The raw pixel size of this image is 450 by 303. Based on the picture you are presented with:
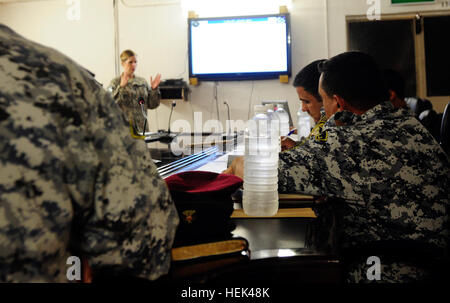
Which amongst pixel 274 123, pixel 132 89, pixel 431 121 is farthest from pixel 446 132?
pixel 132 89

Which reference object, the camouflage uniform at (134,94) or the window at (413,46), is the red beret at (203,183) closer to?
the camouflage uniform at (134,94)

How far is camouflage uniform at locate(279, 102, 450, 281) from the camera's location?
115cm

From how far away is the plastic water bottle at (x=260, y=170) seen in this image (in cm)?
110

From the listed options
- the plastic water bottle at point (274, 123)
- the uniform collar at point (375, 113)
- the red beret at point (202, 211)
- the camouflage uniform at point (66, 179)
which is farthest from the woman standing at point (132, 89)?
the camouflage uniform at point (66, 179)

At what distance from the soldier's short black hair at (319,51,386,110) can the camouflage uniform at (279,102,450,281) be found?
0.44ft

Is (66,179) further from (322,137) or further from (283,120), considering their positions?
(283,120)

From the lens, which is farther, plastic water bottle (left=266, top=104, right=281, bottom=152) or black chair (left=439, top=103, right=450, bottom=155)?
black chair (left=439, top=103, right=450, bottom=155)

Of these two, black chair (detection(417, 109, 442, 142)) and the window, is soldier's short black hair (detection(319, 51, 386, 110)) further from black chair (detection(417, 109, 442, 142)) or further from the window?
the window

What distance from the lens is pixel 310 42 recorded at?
507cm

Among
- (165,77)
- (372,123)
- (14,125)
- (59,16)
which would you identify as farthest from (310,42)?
(14,125)

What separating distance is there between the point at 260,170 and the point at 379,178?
368 mm

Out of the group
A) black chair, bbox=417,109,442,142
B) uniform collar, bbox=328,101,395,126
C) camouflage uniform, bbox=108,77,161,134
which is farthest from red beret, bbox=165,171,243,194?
camouflage uniform, bbox=108,77,161,134

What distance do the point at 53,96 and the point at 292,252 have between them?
1.65 feet
